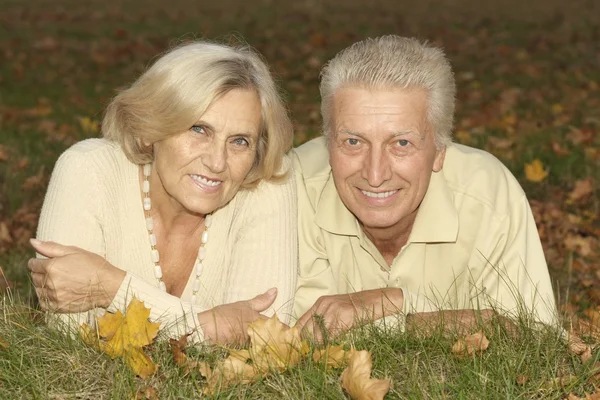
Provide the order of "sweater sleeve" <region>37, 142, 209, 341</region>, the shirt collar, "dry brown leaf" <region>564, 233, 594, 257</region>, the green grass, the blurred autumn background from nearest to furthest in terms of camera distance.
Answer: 1. the green grass
2. "sweater sleeve" <region>37, 142, 209, 341</region>
3. the shirt collar
4. "dry brown leaf" <region>564, 233, 594, 257</region>
5. the blurred autumn background

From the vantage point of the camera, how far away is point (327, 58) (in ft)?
39.4

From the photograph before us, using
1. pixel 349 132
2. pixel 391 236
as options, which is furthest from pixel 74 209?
pixel 391 236

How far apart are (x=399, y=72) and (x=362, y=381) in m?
1.41

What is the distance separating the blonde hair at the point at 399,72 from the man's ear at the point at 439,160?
0.10 ft

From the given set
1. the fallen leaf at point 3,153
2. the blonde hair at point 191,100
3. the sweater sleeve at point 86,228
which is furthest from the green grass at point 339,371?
the fallen leaf at point 3,153

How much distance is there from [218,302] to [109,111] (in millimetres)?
973

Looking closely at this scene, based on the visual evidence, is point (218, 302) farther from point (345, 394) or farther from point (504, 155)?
point (504, 155)

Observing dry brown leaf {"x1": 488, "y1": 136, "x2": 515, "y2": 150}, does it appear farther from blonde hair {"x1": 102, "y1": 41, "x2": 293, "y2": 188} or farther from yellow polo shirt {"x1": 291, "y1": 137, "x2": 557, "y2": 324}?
blonde hair {"x1": 102, "y1": 41, "x2": 293, "y2": 188}

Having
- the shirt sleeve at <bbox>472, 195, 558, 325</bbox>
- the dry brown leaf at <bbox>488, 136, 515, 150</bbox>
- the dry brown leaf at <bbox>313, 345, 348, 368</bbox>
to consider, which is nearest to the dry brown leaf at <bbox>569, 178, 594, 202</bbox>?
the dry brown leaf at <bbox>488, 136, 515, 150</bbox>

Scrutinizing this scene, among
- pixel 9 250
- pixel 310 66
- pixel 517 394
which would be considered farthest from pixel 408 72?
pixel 310 66

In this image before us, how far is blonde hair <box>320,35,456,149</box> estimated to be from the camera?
13.1ft

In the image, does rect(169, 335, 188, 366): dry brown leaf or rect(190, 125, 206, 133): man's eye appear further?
rect(190, 125, 206, 133): man's eye

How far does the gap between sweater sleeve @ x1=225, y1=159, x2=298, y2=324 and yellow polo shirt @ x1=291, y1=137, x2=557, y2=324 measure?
198 millimetres

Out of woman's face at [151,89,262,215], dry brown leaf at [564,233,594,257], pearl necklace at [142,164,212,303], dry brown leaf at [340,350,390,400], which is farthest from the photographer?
dry brown leaf at [564,233,594,257]
